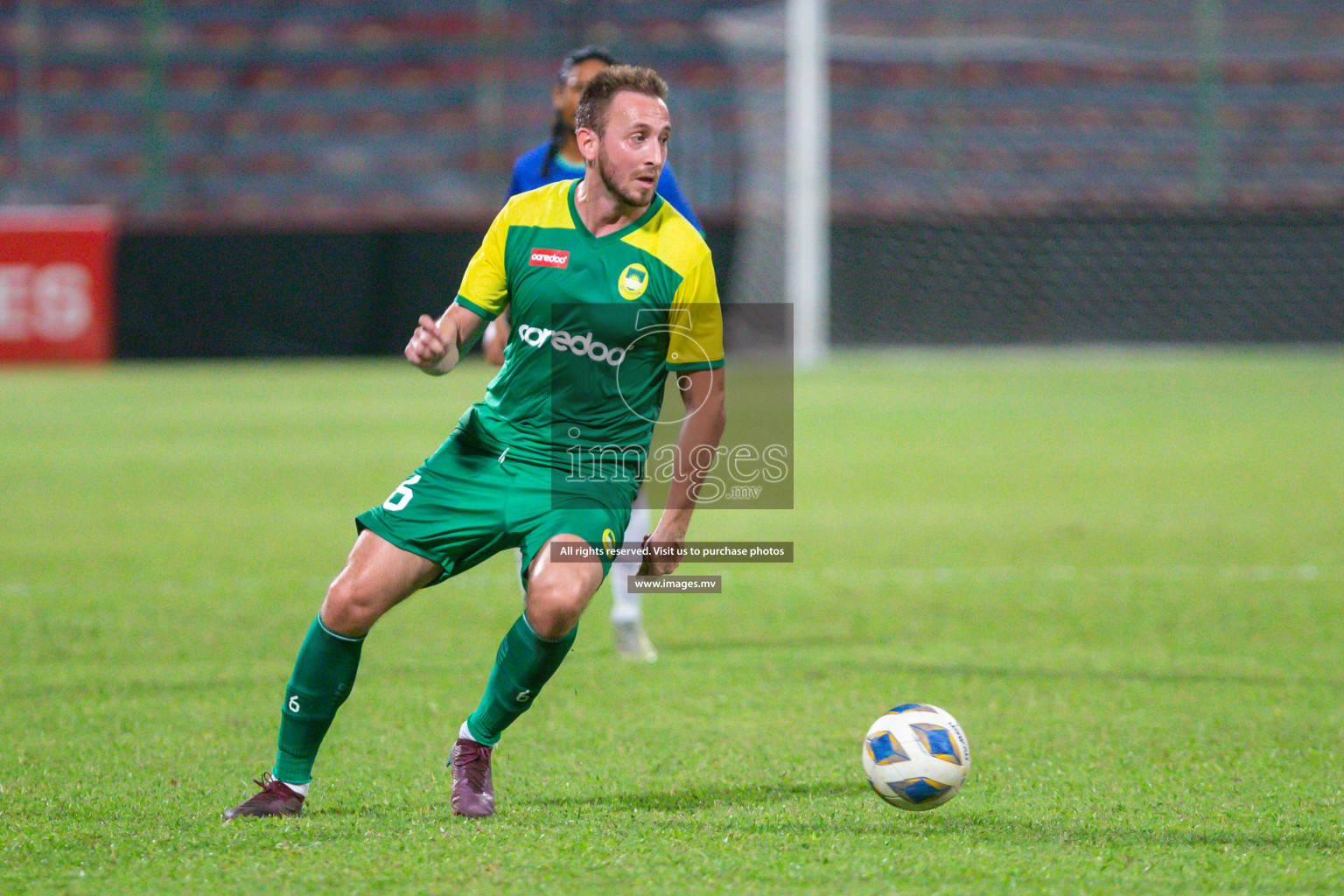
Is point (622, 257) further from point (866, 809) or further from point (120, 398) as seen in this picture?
point (120, 398)

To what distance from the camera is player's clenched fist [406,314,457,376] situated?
11.9 ft

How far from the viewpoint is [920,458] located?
40.1 ft

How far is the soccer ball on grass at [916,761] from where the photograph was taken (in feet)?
12.2

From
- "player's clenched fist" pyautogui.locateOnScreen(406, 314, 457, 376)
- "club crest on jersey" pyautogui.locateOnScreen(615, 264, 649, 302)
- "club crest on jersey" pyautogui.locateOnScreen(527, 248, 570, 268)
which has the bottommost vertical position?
"player's clenched fist" pyautogui.locateOnScreen(406, 314, 457, 376)

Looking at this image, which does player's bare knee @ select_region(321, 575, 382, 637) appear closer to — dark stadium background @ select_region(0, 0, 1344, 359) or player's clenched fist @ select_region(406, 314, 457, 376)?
player's clenched fist @ select_region(406, 314, 457, 376)

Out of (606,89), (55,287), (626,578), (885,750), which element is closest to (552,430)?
(606,89)

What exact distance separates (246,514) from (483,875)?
669 cm

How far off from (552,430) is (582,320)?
0.28m

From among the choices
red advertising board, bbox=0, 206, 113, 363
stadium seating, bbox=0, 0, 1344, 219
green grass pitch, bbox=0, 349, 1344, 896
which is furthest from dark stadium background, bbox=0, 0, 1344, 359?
green grass pitch, bbox=0, 349, 1344, 896

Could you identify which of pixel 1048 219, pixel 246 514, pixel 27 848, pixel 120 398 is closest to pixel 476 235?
pixel 120 398

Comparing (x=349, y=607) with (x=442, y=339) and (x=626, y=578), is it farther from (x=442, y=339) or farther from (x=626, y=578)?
(x=626, y=578)

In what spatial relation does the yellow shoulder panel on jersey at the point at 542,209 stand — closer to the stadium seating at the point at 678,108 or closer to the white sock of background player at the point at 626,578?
the white sock of background player at the point at 626,578

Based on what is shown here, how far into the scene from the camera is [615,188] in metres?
3.80

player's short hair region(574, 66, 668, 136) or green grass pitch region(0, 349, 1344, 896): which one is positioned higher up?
player's short hair region(574, 66, 668, 136)
